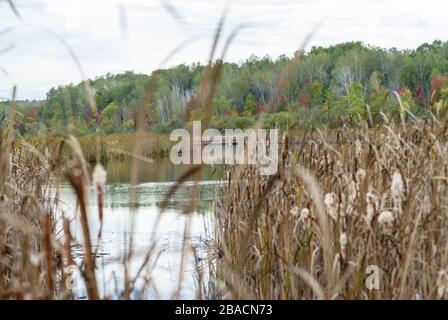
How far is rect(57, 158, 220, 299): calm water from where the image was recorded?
181 inches

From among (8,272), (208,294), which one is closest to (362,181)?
(208,294)

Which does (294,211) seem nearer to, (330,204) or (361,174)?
(361,174)

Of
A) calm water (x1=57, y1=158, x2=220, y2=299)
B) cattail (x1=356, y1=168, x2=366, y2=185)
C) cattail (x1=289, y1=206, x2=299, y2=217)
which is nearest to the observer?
cattail (x1=356, y1=168, x2=366, y2=185)

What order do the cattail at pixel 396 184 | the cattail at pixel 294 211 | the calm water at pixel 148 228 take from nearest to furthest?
the cattail at pixel 396 184
the cattail at pixel 294 211
the calm water at pixel 148 228

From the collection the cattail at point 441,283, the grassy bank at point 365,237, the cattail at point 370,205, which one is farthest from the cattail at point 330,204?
the cattail at point 441,283

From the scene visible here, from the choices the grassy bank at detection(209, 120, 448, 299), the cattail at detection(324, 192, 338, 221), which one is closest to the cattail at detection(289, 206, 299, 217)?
the grassy bank at detection(209, 120, 448, 299)

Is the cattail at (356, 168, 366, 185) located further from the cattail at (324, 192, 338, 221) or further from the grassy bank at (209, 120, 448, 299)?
the cattail at (324, 192, 338, 221)

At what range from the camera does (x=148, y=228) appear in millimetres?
7684

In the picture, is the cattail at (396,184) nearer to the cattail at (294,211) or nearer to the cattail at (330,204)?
the cattail at (330,204)

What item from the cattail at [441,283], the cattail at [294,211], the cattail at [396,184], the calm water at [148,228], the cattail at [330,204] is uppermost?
the cattail at [396,184]

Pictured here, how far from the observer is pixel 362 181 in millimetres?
2883

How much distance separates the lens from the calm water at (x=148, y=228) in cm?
461

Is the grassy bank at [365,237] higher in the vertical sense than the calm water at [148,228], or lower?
higher

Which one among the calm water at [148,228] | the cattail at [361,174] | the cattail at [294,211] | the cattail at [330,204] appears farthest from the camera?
the calm water at [148,228]
